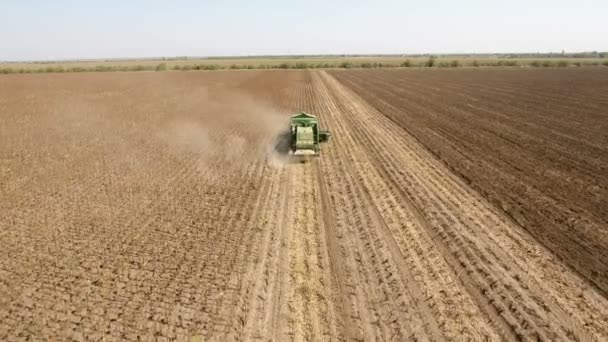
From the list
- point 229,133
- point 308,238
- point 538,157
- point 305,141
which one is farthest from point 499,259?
point 229,133

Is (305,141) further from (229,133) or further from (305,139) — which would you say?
(229,133)

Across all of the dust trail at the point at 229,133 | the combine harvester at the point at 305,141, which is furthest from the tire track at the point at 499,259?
the dust trail at the point at 229,133

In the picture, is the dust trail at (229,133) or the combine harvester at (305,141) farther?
the dust trail at (229,133)

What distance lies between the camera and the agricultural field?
6516 mm

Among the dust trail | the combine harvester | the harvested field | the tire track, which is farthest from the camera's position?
the dust trail

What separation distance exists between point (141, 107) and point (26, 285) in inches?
1045

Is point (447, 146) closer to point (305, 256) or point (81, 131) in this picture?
point (305, 256)

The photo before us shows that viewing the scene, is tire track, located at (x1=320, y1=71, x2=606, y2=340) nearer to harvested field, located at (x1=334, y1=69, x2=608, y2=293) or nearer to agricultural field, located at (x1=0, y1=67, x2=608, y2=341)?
agricultural field, located at (x1=0, y1=67, x2=608, y2=341)

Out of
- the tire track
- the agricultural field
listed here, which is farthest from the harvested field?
the tire track

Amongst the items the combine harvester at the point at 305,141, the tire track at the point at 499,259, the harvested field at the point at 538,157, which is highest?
the combine harvester at the point at 305,141

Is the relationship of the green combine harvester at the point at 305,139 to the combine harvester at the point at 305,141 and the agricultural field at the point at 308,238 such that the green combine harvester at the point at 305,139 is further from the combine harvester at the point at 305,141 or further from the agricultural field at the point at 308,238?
A: the agricultural field at the point at 308,238

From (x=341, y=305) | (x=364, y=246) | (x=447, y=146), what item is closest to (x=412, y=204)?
(x=364, y=246)

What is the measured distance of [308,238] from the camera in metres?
9.34

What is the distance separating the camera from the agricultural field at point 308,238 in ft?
21.4
